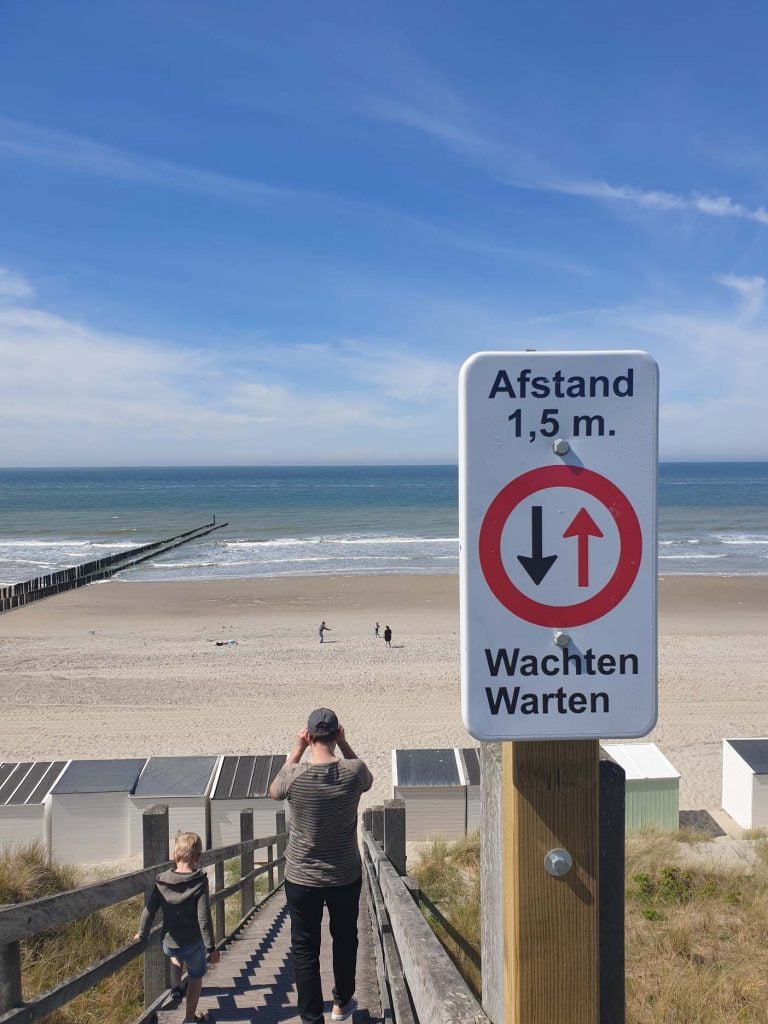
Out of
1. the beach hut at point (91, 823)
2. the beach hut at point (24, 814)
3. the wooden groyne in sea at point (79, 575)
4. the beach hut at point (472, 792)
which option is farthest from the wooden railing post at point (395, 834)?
the wooden groyne in sea at point (79, 575)

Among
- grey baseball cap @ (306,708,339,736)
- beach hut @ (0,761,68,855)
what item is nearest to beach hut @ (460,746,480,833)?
beach hut @ (0,761,68,855)

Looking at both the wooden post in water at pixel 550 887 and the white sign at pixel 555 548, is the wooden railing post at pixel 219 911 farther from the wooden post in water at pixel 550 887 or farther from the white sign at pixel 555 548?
the white sign at pixel 555 548

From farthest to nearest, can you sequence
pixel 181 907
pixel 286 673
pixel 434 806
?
pixel 286 673 < pixel 434 806 < pixel 181 907

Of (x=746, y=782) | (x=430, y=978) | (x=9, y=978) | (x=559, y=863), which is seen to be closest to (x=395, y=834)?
(x=9, y=978)

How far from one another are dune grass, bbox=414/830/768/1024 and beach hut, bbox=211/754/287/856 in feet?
11.2

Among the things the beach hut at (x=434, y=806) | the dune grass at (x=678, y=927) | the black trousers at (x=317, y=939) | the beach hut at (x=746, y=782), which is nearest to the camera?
the black trousers at (x=317, y=939)

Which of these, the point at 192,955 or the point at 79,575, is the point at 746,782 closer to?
the point at 192,955

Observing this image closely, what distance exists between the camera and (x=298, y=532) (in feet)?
217

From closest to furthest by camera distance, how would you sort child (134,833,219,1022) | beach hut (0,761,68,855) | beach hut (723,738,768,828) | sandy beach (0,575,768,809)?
child (134,833,219,1022) → beach hut (0,761,68,855) → beach hut (723,738,768,828) → sandy beach (0,575,768,809)

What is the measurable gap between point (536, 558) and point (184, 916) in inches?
140

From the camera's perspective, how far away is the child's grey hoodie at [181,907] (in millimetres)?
3926

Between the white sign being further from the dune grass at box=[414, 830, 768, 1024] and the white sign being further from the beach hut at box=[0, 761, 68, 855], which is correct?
the beach hut at box=[0, 761, 68, 855]

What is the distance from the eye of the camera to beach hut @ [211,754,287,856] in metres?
11.7

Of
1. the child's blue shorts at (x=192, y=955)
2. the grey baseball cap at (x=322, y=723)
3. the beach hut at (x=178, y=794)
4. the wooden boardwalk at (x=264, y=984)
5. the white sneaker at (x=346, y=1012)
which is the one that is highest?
the grey baseball cap at (x=322, y=723)
